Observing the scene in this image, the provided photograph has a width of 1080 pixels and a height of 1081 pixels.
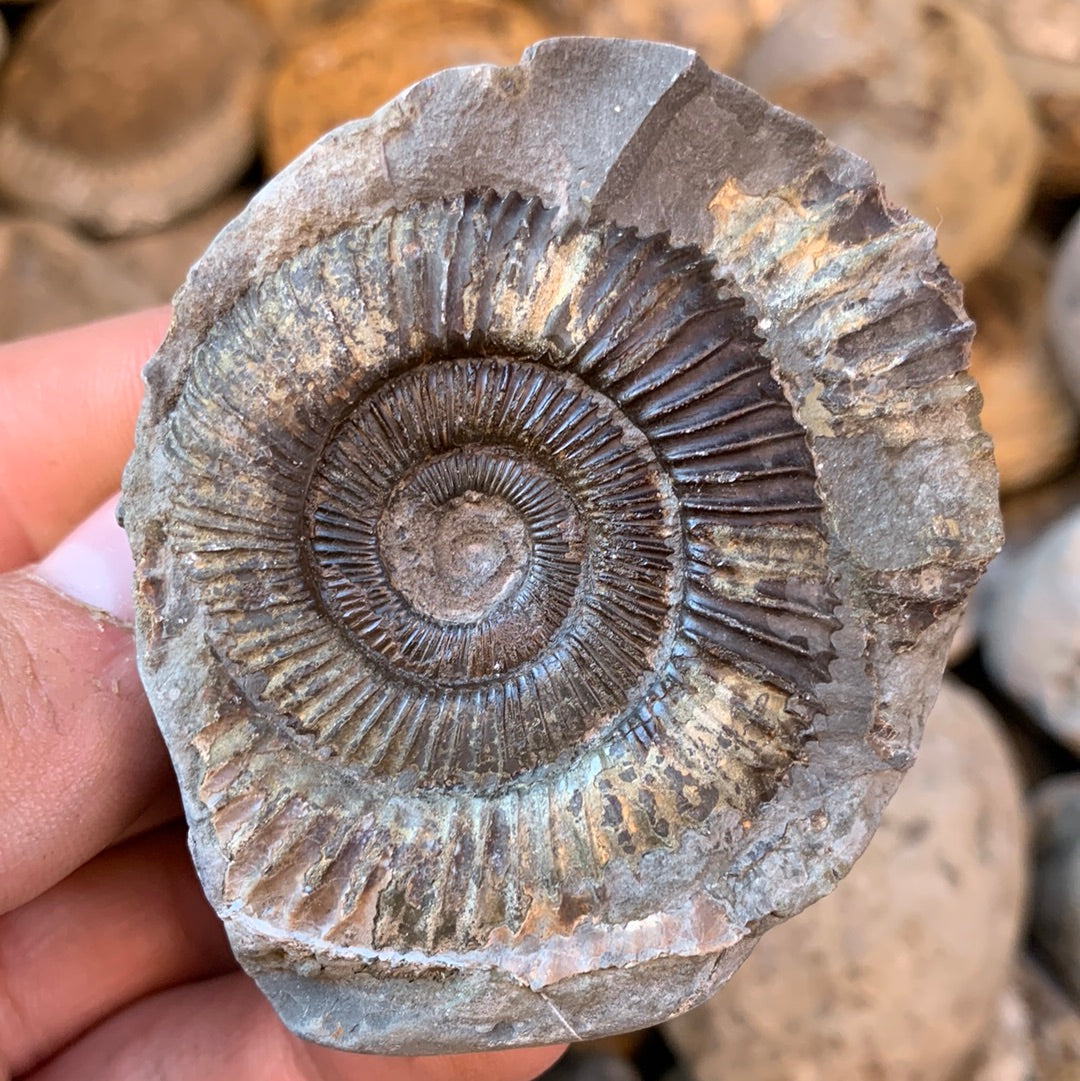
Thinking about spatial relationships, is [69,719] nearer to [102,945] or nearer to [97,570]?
[97,570]

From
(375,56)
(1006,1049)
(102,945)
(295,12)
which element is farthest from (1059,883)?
(295,12)

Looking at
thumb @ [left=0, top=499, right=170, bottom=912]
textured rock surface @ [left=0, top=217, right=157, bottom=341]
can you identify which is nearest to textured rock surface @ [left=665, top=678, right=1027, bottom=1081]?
thumb @ [left=0, top=499, right=170, bottom=912]

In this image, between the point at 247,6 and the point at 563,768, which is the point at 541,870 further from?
the point at 247,6

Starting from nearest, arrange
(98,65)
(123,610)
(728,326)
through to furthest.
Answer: (728,326), (123,610), (98,65)

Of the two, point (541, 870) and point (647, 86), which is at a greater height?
point (647, 86)

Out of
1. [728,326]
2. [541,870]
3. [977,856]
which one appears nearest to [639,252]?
[728,326]

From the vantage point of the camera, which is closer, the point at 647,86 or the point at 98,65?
the point at 647,86

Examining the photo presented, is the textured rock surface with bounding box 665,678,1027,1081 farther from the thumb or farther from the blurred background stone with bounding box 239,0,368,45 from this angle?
the blurred background stone with bounding box 239,0,368,45
